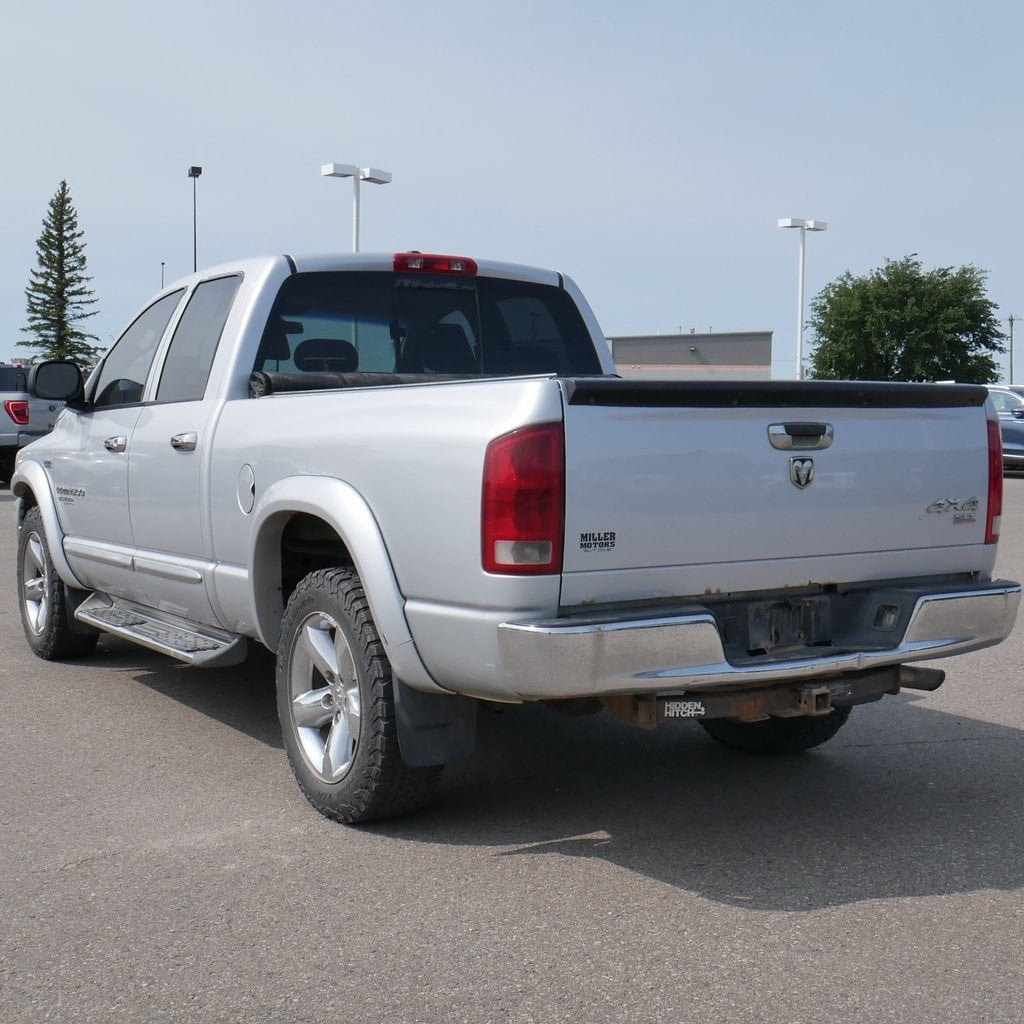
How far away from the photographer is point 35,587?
305 inches

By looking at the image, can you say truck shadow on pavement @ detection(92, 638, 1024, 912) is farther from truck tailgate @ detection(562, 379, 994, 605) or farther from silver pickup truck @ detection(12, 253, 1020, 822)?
truck tailgate @ detection(562, 379, 994, 605)

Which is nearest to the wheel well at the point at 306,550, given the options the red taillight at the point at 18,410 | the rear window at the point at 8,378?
the red taillight at the point at 18,410

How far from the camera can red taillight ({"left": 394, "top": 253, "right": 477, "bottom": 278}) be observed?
607 cm

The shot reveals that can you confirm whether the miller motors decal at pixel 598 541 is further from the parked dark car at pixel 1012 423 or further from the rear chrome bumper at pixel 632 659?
the parked dark car at pixel 1012 423

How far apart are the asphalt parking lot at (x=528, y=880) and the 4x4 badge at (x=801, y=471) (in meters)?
1.18

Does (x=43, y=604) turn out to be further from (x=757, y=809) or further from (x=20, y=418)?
(x=20, y=418)

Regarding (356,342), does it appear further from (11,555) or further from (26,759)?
(11,555)

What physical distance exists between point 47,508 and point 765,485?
14.5 feet

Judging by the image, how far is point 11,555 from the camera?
12.5 meters

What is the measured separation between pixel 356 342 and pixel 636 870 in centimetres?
266

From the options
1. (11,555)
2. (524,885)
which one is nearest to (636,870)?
(524,885)

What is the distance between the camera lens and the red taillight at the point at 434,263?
607 cm

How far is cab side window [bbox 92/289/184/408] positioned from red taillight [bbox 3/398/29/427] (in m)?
13.2

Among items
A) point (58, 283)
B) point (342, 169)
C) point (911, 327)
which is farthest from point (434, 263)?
point (58, 283)
